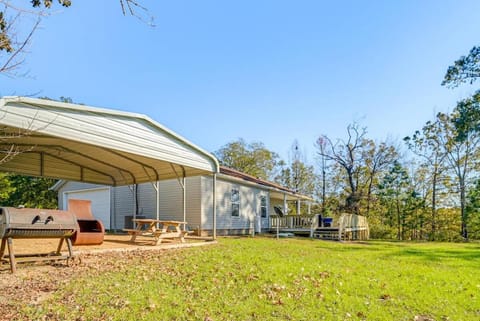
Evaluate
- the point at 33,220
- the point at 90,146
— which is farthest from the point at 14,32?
the point at 90,146

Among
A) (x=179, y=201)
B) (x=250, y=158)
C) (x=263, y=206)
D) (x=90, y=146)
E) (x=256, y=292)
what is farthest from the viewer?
(x=250, y=158)

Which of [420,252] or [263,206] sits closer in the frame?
[420,252]

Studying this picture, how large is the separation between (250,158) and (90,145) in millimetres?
26069

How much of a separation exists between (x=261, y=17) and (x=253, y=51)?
10.3ft

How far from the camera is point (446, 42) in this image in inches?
483

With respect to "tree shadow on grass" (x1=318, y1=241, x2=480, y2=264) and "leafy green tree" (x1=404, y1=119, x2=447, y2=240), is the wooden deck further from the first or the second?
"leafy green tree" (x1=404, y1=119, x2=447, y2=240)

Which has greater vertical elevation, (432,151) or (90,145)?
(432,151)

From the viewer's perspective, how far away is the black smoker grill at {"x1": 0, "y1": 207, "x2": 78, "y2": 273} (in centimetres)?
511

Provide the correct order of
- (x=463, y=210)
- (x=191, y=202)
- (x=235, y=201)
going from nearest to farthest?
(x=191, y=202)
(x=235, y=201)
(x=463, y=210)

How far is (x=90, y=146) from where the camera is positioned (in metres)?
9.91

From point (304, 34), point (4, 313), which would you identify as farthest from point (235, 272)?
point (304, 34)

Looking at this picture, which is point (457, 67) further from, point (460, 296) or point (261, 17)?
point (460, 296)

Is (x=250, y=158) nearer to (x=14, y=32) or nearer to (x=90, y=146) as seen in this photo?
(x=90, y=146)

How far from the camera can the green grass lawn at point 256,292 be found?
3930 mm
